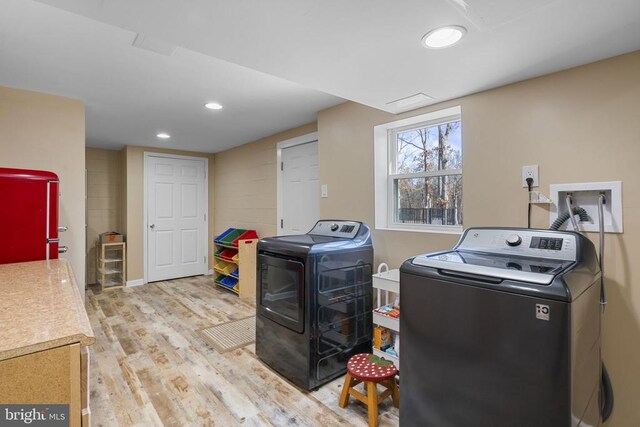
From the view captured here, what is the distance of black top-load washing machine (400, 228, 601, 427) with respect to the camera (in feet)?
3.40

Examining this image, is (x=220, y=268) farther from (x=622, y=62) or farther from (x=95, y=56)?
(x=622, y=62)

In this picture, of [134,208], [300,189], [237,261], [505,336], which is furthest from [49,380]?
[134,208]

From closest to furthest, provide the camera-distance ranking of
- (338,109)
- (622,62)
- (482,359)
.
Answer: (482,359)
(622,62)
(338,109)

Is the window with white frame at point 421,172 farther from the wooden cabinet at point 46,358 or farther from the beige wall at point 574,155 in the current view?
the wooden cabinet at point 46,358

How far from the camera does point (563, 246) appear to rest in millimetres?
1437

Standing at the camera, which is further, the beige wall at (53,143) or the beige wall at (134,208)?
the beige wall at (134,208)

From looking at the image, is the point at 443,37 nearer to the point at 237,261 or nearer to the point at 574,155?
the point at 574,155

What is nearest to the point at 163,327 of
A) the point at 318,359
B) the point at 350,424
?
the point at 318,359

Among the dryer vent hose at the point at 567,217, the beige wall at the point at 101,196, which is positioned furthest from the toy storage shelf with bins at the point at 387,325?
the beige wall at the point at 101,196

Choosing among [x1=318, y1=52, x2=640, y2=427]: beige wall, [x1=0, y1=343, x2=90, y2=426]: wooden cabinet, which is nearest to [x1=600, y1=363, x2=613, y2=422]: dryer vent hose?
[x1=318, y1=52, x2=640, y2=427]: beige wall

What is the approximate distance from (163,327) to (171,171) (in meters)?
2.87

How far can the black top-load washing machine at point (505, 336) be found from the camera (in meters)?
1.04

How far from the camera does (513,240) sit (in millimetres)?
1582

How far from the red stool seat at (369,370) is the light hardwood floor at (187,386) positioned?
0.26 meters
